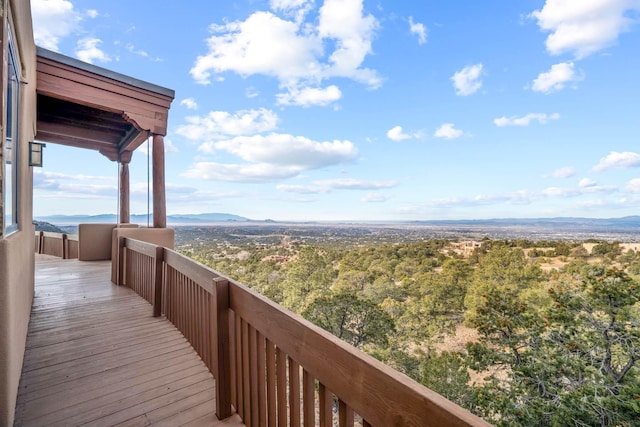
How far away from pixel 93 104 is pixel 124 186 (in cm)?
398

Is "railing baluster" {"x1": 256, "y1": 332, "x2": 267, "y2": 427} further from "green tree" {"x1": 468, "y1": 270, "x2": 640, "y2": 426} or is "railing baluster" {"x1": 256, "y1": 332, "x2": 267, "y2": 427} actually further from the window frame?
"green tree" {"x1": 468, "y1": 270, "x2": 640, "y2": 426}

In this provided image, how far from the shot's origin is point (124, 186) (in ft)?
27.1

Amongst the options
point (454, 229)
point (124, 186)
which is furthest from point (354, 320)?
→ point (454, 229)

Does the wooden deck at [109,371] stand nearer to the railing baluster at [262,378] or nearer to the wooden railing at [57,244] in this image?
the railing baluster at [262,378]

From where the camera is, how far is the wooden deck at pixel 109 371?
184 cm

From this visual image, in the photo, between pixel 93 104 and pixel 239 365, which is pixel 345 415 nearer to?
pixel 239 365

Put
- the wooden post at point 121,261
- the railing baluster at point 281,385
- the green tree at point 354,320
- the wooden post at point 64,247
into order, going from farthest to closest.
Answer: the green tree at point 354,320
the wooden post at point 64,247
the wooden post at point 121,261
the railing baluster at point 281,385

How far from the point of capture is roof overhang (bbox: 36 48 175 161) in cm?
453

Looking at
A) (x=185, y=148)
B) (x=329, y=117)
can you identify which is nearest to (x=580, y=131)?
(x=329, y=117)

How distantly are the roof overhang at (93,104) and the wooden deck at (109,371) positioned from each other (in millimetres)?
3473

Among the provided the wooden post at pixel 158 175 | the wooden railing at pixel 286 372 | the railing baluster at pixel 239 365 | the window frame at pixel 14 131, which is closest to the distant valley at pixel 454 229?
the wooden post at pixel 158 175

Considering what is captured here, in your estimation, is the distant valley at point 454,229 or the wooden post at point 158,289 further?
the distant valley at point 454,229

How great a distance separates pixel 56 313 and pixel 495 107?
46.9 meters

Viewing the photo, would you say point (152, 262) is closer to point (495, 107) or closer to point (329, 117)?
point (329, 117)
